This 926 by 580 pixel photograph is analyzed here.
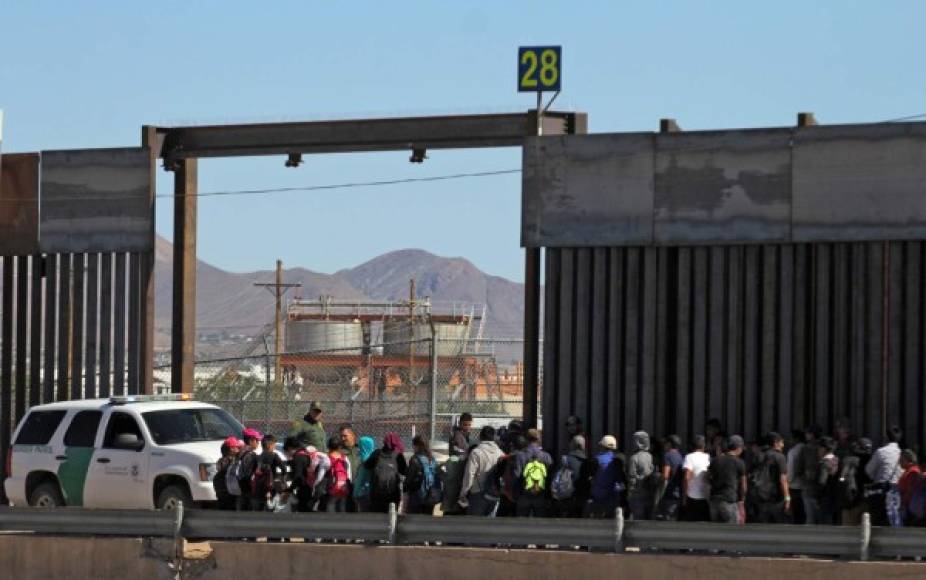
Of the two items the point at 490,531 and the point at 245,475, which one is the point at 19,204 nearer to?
the point at 245,475

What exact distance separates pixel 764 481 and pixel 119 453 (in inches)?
316

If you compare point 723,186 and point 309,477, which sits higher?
point 723,186

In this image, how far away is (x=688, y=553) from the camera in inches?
659

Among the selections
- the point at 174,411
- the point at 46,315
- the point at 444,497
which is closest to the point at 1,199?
the point at 46,315

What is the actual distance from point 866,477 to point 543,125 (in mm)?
7315

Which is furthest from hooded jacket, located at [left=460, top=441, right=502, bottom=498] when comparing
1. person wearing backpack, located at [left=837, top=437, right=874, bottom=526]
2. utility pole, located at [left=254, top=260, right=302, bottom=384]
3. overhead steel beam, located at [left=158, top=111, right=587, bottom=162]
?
utility pole, located at [left=254, top=260, right=302, bottom=384]

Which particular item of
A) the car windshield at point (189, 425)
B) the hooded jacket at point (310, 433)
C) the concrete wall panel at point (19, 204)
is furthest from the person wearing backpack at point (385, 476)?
the concrete wall panel at point (19, 204)

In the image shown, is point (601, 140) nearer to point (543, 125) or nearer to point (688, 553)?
point (543, 125)

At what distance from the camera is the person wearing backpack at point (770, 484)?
59.7 ft

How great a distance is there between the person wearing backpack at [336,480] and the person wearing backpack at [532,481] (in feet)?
6.06

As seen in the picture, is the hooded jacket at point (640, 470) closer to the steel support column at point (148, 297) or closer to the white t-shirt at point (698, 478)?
the white t-shirt at point (698, 478)

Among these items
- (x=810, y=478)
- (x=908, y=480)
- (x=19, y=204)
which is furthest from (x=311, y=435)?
(x=19, y=204)

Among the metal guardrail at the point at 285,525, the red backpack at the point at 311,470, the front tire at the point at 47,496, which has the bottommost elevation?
the front tire at the point at 47,496

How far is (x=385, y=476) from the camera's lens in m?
19.3
